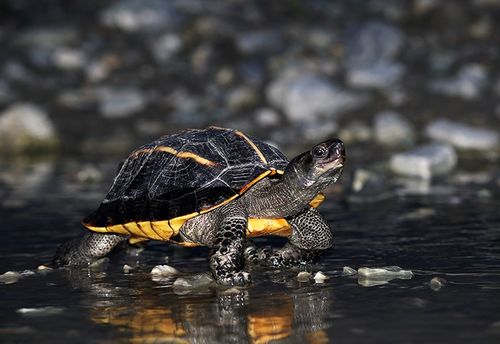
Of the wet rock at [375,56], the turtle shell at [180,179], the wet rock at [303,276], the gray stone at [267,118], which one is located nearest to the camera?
the wet rock at [303,276]

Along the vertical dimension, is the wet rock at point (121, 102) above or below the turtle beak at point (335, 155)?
above

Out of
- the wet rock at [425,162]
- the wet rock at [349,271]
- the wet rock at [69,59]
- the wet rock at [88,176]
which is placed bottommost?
the wet rock at [349,271]

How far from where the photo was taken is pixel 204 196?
6.36m

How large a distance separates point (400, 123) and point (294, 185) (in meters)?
8.23

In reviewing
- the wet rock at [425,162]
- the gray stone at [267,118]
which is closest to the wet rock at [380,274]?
the wet rock at [425,162]

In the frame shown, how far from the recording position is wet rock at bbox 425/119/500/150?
13.3 meters

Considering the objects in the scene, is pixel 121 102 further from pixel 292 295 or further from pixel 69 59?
pixel 292 295

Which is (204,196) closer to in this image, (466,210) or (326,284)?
(326,284)

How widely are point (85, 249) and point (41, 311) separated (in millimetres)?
1681

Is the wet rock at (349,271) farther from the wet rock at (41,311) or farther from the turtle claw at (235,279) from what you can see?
the wet rock at (41,311)

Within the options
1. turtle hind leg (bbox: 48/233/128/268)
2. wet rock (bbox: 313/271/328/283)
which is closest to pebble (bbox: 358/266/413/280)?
wet rock (bbox: 313/271/328/283)

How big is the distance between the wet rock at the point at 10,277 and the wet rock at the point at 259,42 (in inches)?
464

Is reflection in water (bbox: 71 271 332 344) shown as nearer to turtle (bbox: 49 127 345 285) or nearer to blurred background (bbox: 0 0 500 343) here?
blurred background (bbox: 0 0 500 343)

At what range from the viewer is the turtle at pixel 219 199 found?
626 centimetres
